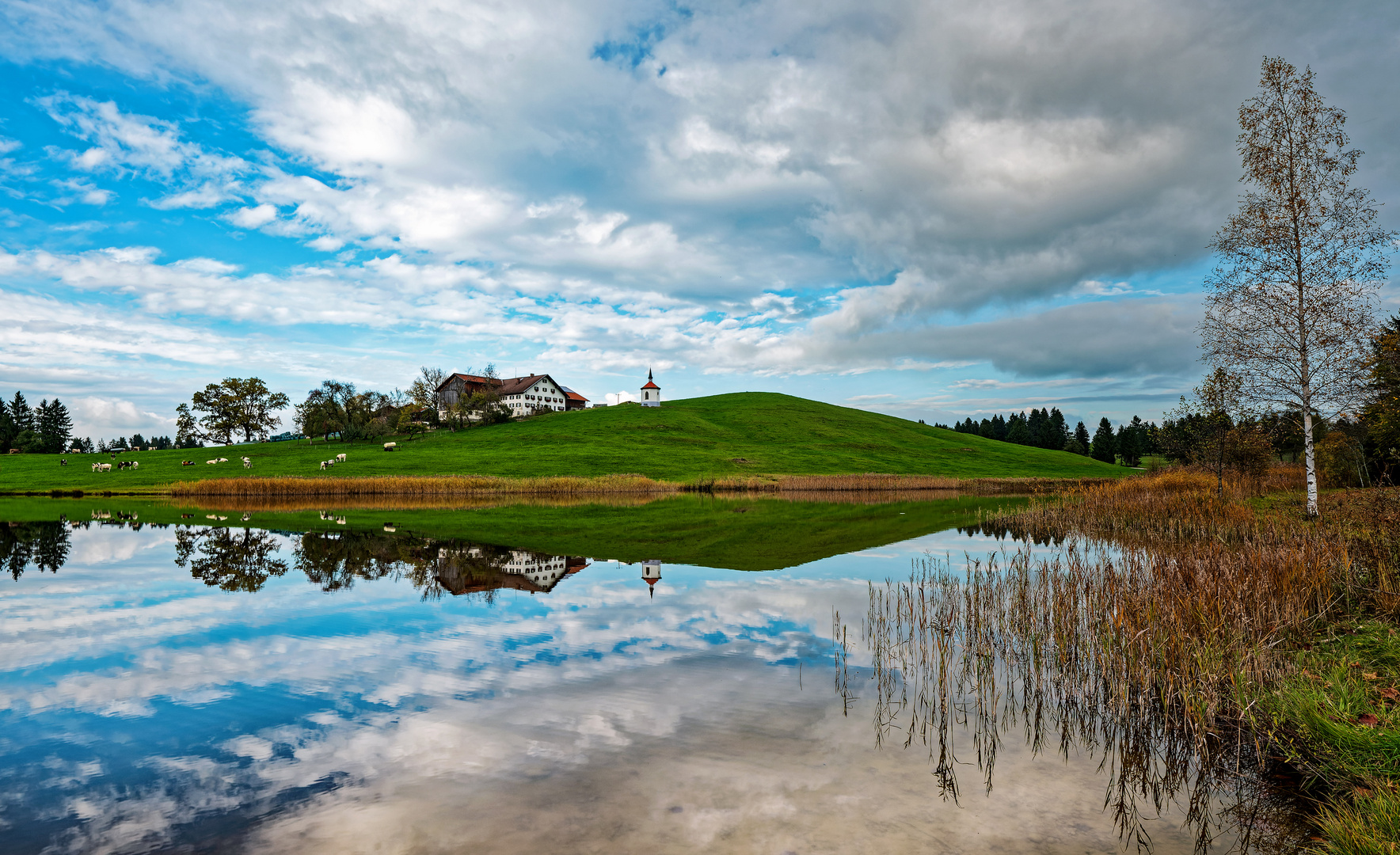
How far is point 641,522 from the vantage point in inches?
1372

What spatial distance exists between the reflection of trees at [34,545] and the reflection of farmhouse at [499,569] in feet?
41.0

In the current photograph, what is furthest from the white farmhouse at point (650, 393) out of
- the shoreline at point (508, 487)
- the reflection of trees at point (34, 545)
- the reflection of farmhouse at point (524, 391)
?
the reflection of trees at point (34, 545)

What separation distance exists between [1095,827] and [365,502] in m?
52.6

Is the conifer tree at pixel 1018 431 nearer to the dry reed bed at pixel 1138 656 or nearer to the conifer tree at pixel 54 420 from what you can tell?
the dry reed bed at pixel 1138 656

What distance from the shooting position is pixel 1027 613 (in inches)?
494

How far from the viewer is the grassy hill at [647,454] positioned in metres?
68.1

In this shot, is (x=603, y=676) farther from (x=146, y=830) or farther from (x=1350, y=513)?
(x=1350, y=513)

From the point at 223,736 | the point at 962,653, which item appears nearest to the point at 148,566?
the point at 223,736

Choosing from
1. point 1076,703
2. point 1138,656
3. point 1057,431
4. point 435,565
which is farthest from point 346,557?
point 1057,431

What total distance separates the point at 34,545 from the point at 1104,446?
535 feet

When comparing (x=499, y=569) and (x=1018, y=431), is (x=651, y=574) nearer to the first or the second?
(x=499, y=569)

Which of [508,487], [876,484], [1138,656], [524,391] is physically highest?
[524,391]

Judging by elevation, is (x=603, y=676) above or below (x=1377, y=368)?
below

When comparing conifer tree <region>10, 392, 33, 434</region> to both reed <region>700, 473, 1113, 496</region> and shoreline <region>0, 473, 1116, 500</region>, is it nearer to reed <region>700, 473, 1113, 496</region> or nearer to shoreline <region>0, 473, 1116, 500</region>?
shoreline <region>0, 473, 1116, 500</region>
